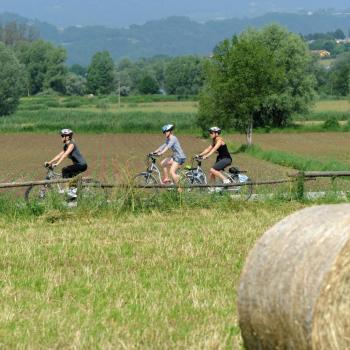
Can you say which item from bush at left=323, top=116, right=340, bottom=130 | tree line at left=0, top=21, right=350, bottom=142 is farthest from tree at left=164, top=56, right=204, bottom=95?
bush at left=323, top=116, right=340, bottom=130

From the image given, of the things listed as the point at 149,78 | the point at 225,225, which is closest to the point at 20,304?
the point at 225,225

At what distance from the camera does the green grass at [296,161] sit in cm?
3173

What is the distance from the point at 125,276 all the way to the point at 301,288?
179 inches

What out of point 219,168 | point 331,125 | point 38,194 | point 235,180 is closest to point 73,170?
point 38,194

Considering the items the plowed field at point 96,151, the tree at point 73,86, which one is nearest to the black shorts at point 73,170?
the plowed field at point 96,151

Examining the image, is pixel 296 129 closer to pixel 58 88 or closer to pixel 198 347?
pixel 198 347

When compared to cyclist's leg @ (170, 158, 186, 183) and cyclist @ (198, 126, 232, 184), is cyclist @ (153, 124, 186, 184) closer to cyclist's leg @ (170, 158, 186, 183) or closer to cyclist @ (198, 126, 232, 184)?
cyclist's leg @ (170, 158, 186, 183)

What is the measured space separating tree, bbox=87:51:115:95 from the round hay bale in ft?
517

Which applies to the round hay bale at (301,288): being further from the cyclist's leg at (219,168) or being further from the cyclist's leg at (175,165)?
the cyclist's leg at (175,165)

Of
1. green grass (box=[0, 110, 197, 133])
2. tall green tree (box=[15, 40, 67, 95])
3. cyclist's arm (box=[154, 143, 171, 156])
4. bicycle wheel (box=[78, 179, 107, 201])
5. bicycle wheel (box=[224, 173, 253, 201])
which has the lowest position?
tall green tree (box=[15, 40, 67, 95])

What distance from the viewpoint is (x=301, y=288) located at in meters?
6.38

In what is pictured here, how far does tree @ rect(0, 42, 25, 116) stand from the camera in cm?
9362

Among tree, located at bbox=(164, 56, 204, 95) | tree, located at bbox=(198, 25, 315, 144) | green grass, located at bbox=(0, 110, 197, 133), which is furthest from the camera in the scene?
tree, located at bbox=(164, 56, 204, 95)

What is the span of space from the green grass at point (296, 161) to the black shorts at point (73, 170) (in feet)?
47.1
